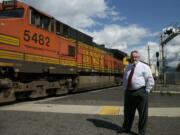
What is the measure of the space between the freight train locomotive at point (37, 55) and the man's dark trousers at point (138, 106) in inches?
275

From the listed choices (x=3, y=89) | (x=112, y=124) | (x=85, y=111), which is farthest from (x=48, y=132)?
(x=3, y=89)

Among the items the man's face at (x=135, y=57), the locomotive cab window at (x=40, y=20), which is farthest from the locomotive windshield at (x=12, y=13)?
the man's face at (x=135, y=57)

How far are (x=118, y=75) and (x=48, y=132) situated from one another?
33.2 m

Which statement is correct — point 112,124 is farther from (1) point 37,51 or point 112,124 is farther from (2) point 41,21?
(2) point 41,21

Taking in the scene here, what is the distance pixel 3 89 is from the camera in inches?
587

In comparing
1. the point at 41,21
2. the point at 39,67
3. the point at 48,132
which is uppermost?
the point at 41,21

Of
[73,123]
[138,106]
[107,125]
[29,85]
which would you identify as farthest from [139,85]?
[29,85]

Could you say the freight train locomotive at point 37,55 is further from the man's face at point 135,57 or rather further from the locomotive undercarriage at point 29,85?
the man's face at point 135,57

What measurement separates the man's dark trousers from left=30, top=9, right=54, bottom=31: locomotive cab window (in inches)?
348

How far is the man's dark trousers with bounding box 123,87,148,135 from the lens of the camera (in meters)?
8.68

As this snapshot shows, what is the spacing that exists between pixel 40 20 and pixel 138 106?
1008 cm

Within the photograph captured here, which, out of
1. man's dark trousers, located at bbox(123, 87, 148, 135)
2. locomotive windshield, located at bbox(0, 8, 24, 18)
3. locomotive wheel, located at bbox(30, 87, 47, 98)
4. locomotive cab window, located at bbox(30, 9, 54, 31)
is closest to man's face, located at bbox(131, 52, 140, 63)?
man's dark trousers, located at bbox(123, 87, 148, 135)

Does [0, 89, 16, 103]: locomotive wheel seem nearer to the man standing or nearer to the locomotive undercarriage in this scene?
the locomotive undercarriage

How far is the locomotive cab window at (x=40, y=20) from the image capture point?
1670 centimetres
